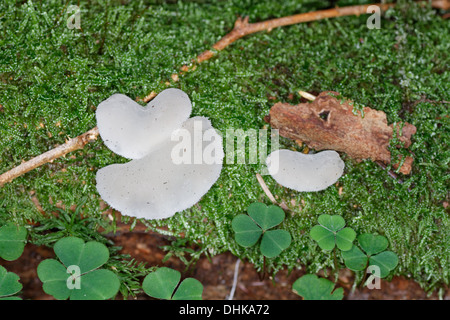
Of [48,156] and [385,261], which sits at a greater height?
[48,156]

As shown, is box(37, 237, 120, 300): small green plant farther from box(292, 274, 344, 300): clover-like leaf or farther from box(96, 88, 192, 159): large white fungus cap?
box(292, 274, 344, 300): clover-like leaf

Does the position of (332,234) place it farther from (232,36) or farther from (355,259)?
(232,36)

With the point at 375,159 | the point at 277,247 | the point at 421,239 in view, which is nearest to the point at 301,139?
the point at 375,159

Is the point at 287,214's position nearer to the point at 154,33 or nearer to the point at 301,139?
the point at 301,139

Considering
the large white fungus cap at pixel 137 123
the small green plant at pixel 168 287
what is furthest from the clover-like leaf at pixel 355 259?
the large white fungus cap at pixel 137 123

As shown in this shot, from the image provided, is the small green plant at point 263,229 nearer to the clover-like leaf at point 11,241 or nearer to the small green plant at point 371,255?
the small green plant at point 371,255

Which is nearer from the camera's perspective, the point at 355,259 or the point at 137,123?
the point at 137,123

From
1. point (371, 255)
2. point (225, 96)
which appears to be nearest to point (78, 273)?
point (225, 96)
